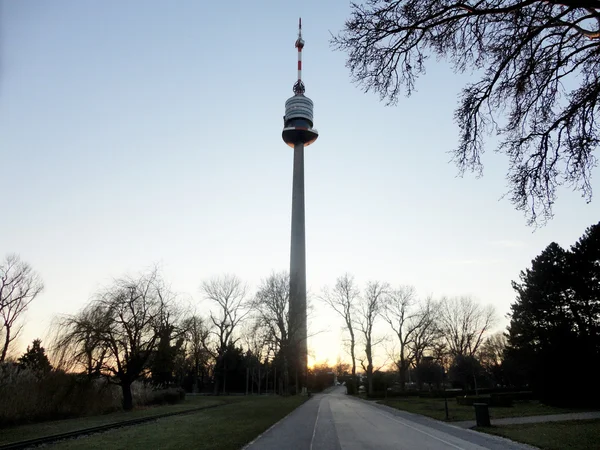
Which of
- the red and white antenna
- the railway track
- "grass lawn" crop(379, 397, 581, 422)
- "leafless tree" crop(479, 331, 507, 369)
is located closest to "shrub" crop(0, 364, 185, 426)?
the railway track

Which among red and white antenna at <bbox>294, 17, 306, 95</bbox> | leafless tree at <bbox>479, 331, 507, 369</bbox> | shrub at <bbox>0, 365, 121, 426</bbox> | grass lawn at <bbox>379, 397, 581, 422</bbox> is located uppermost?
red and white antenna at <bbox>294, 17, 306, 95</bbox>

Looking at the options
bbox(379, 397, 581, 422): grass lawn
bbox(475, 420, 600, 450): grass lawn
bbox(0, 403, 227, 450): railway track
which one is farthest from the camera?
bbox(379, 397, 581, 422): grass lawn

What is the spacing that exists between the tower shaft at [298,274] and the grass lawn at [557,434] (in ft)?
127

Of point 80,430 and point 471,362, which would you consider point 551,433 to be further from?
point 471,362

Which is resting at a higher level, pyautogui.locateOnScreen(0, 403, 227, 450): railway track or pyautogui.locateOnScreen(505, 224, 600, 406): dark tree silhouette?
pyautogui.locateOnScreen(505, 224, 600, 406): dark tree silhouette

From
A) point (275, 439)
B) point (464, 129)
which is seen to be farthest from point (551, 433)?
point (464, 129)

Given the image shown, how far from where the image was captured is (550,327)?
1176 inches

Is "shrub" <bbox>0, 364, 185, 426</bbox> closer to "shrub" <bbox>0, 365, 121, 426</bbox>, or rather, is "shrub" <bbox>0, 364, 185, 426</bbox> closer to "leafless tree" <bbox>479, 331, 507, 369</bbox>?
"shrub" <bbox>0, 365, 121, 426</bbox>

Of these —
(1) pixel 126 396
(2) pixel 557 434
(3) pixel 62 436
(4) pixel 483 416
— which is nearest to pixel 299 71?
(1) pixel 126 396

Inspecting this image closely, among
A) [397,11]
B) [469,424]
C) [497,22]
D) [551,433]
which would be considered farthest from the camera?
[469,424]

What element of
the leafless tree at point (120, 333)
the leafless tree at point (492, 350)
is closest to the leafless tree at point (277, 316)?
the leafless tree at point (120, 333)

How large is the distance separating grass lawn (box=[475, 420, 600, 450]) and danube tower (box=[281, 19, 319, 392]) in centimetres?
3878

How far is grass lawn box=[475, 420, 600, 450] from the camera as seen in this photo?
12.1m

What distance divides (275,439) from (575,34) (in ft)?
48.4
